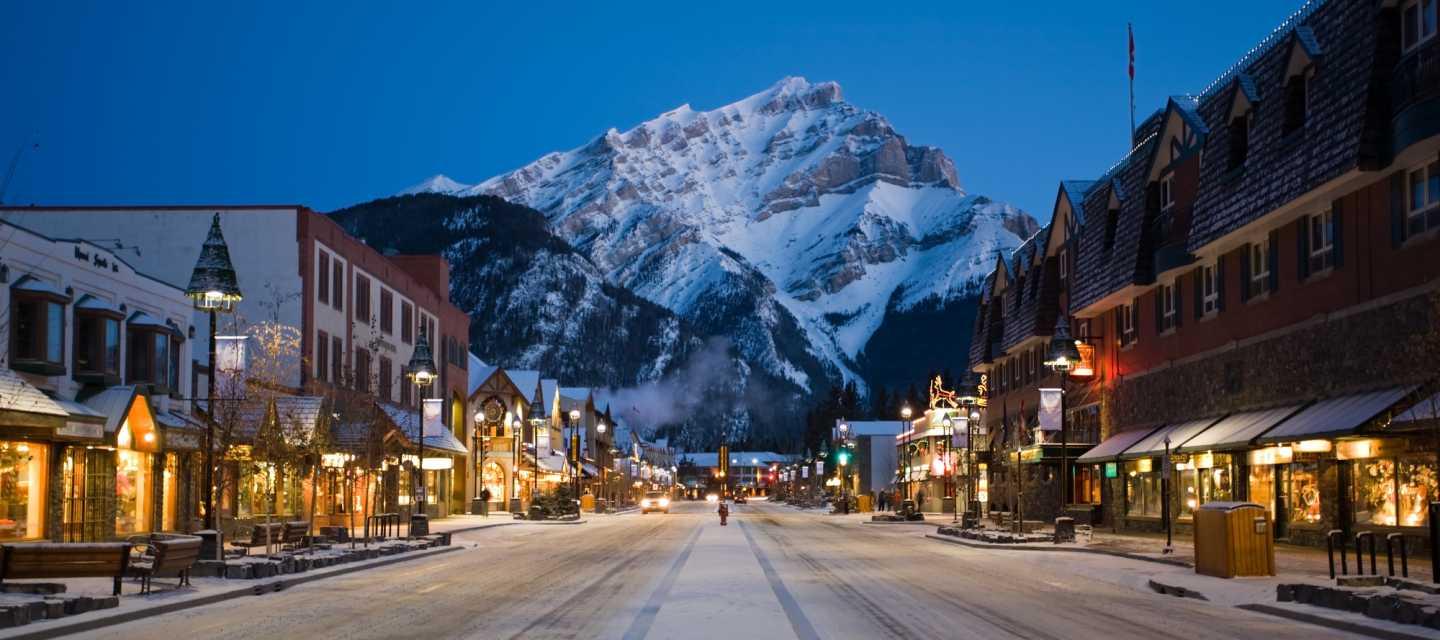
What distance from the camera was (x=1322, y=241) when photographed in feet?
117

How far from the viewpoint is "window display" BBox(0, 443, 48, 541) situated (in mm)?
33438

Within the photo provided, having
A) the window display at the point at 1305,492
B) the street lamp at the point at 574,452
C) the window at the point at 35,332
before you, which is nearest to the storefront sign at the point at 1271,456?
the window display at the point at 1305,492

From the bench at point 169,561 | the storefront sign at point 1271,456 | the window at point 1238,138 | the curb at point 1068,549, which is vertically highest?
the window at point 1238,138

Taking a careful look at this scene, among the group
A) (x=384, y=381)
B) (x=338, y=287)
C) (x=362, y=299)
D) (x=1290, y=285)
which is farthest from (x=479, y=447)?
(x=1290, y=285)

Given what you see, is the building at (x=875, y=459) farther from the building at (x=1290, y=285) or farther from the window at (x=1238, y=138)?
the window at (x=1238, y=138)

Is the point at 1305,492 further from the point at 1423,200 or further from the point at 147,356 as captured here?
the point at 147,356

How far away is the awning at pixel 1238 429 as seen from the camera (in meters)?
36.0

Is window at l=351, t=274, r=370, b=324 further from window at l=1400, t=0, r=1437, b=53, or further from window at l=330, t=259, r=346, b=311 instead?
window at l=1400, t=0, r=1437, b=53

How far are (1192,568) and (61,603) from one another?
21.4 metres

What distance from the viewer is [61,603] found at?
1966cm

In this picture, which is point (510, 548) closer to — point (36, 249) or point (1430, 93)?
point (36, 249)

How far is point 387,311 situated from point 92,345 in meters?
34.6

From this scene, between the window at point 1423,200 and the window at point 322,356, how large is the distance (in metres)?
41.9

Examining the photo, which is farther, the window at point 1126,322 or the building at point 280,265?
the building at point 280,265
